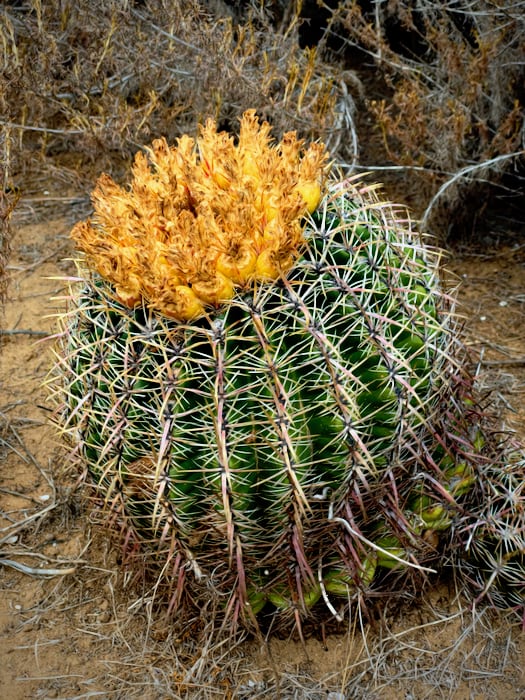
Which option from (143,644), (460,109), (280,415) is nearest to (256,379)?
(280,415)

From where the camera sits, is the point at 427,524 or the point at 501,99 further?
the point at 501,99

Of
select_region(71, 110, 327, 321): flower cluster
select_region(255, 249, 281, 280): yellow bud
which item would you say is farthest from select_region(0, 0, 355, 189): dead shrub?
select_region(255, 249, 281, 280): yellow bud

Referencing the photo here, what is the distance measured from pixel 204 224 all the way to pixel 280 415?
1.61 ft

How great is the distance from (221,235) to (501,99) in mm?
2700

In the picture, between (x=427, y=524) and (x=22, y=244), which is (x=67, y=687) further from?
(x=22, y=244)

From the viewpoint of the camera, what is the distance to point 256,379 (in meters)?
1.82

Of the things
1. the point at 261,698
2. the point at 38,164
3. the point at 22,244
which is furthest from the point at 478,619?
the point at 38,164

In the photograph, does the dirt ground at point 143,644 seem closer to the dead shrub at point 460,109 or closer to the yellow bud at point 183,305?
the yellow bud at point 183,305

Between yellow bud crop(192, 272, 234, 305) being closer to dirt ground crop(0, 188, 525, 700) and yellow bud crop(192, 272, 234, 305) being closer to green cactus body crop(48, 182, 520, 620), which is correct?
green cactus body crop(48, 182, 520, 620)

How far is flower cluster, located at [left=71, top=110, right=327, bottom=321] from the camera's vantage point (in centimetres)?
182

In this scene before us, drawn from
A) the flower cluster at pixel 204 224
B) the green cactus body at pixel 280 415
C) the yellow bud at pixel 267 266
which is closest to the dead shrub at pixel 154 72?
the flower cluster at pixel 204 224

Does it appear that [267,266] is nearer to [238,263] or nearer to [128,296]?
[238,263]

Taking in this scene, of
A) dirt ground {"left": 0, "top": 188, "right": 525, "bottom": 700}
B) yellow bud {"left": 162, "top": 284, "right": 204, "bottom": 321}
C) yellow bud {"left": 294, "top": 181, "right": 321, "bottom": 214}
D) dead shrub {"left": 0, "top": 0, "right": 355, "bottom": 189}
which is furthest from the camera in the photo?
dead shrub {"left": 0, "top": 0, "right": 355, "bottom": 189}

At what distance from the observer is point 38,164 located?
4.69 metres
